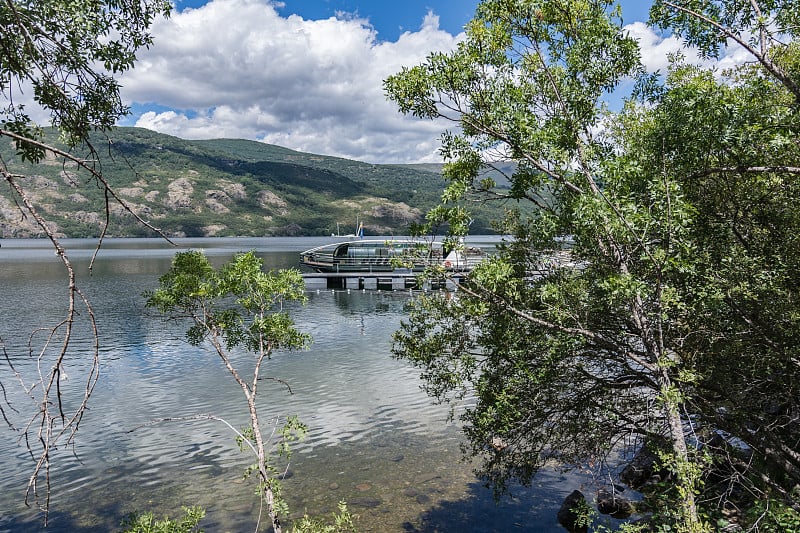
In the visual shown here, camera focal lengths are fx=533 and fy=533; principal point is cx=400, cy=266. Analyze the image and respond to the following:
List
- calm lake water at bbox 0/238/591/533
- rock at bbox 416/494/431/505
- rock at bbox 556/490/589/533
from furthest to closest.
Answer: rock at bbox 416/494/431/505 → calm lake water at bbox 0/238/591/533 → rock at bbox 556/490/589/533

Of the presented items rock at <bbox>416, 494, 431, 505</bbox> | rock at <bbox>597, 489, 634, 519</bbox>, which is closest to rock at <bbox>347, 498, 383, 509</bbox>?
rock at <bbox>416, 494, 431, 505</bbox>

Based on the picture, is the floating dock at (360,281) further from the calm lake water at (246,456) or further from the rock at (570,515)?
the rock at (570,515)

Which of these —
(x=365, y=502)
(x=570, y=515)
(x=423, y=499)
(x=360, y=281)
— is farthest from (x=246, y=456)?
(x=360, y=281)

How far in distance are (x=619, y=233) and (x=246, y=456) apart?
1677 cm

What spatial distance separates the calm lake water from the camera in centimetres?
1562

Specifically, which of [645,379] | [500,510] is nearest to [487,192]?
[645,379]

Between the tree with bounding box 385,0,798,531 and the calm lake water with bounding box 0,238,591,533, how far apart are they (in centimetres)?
632

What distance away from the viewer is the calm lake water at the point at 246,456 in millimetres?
15625

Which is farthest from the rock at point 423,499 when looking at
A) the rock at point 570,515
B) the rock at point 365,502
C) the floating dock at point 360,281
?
the floating dock at point 360,281

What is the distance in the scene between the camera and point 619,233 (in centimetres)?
770

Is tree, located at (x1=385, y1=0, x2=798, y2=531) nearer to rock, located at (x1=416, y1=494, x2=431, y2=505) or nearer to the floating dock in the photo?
rock, located at (x1=416, y1=494, x2=431, y2=505)

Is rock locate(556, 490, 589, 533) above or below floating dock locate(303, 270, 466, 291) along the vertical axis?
below

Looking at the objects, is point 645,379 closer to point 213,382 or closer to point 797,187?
point 797,187

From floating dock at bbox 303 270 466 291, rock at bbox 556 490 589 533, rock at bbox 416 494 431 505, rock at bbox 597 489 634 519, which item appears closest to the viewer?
rock at bbox 556 490 589 533
